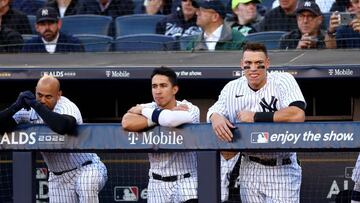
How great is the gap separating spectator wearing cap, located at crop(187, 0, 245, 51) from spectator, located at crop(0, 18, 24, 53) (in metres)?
1.55

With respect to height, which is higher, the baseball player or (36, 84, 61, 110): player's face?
(36, 84, 61, 110): player's face

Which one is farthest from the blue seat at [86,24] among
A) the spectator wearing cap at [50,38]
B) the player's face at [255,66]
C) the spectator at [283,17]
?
the player's face at [255,66]

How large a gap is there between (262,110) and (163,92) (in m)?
0.65

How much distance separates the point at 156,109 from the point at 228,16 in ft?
12.8

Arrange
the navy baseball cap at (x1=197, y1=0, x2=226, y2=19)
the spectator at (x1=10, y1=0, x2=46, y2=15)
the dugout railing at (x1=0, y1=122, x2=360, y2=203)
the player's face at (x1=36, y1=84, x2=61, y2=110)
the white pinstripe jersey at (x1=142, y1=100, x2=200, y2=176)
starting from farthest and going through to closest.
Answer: the spectator at (x1=10, y1=0, x2=46, y2=15)
the navy baseball cap at (x1=197, y1=0, x2=226, y2=19)
the player's face at (x1=36, y1=84, x2=61, y2=110)
the white pinstripe jersey at (x1=142, y1=100, x2=200, y2=176)
the dugout railing at (x1=0, y1=122, x2=360, y2=203)

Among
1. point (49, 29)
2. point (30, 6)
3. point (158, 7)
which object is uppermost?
point (30, 6)

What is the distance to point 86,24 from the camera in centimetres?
1082

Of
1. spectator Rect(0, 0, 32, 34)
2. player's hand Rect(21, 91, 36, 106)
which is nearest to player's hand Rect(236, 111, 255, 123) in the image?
player's hand Rect(21, 91, 36, 106)

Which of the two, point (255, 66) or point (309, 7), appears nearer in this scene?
point (255, 66)

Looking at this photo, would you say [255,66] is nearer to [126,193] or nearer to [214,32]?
[126,193]

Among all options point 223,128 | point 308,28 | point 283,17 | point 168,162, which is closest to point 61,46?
point 283,17

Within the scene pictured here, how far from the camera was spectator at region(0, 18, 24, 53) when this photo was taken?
9.95 metres

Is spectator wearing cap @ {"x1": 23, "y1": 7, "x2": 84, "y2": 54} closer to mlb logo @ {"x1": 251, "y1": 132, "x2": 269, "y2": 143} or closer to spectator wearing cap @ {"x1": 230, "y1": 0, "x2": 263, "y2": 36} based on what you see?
spectator wearing cap @ {"x1": 230, "y1": 0, "x2": 263, "y2": 36}

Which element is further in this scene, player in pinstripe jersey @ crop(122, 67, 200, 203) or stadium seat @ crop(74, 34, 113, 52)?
stadium seat @ crop(74, 34, 113, 52)
